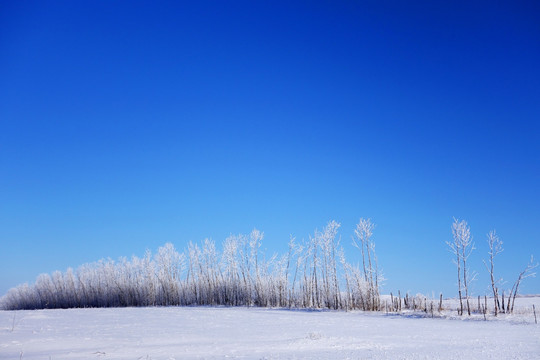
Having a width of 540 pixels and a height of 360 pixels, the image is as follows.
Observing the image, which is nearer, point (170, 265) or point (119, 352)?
point (119, 352)

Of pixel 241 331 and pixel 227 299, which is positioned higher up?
pixel 241 331

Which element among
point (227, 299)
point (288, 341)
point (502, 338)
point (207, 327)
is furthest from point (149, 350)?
point (227, 299)

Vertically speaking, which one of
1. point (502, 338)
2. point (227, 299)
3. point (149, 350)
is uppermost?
point (149, 350)

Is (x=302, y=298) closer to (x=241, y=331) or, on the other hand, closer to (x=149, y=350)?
(x=241, y=331)

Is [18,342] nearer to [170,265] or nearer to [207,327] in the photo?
[207,327]

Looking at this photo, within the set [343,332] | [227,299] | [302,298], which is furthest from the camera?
[227,299]

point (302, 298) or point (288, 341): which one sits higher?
point (288, 341)

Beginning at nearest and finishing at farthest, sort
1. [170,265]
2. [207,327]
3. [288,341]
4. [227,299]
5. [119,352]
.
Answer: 1. [119,352]
2. [288,341]
3. [207,327]
4. [227,299]
5. [170,265]

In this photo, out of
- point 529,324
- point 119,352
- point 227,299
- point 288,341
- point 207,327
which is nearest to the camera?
point 119,352

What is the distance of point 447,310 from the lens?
27500 millimetres

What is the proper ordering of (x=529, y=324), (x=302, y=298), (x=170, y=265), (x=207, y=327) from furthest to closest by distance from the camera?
1. (x=170, y=265)
2. (x=302, y=298)
3. (x=529, y=324)
4. (x=207, y=327)

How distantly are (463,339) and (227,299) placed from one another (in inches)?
1224

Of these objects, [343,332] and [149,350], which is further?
[343,332]

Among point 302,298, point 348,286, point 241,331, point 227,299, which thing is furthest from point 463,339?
point 227,299
